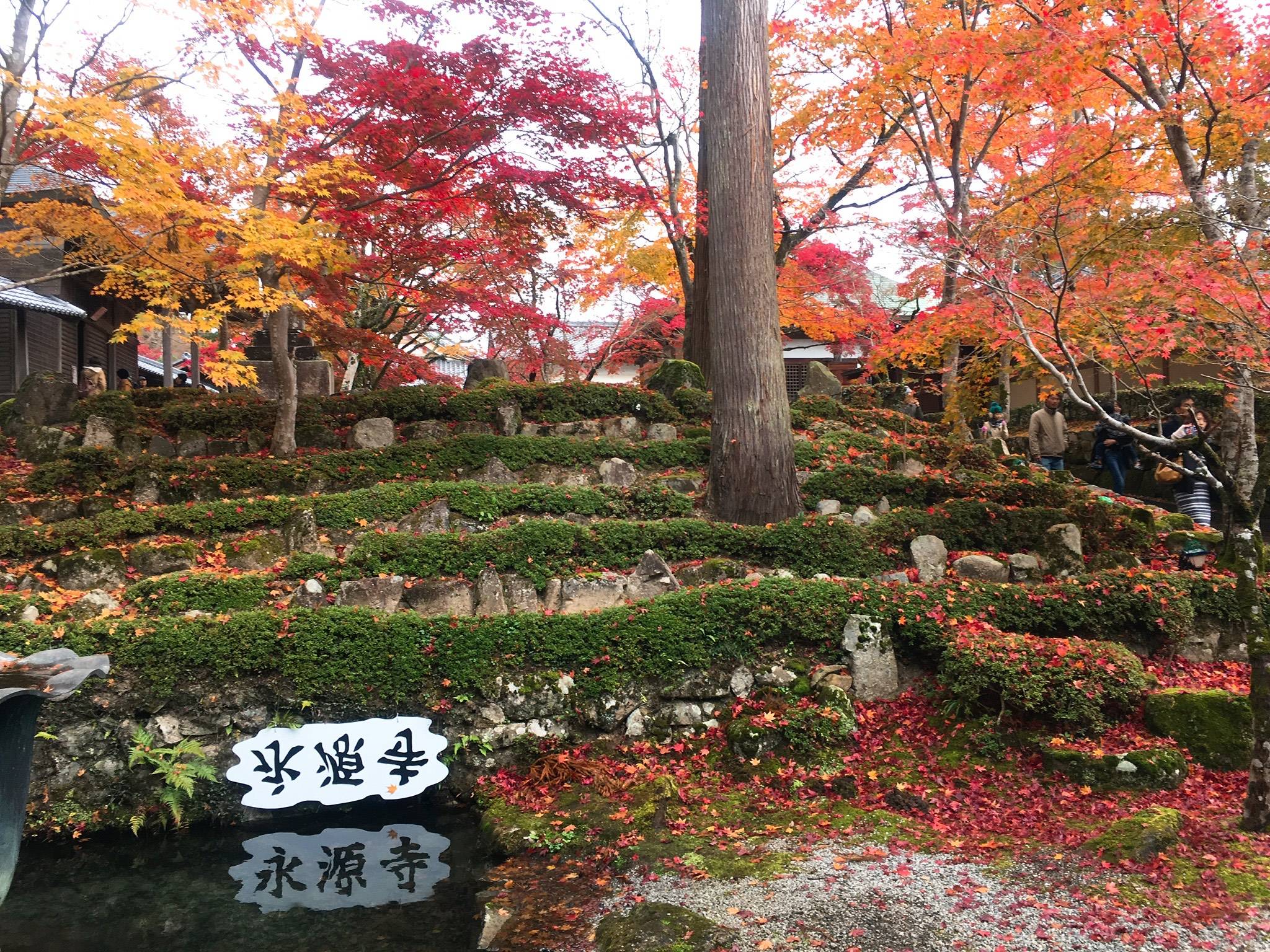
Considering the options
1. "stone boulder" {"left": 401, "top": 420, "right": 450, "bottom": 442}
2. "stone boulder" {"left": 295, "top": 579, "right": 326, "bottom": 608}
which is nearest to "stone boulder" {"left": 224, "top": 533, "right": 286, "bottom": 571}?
"stone boulder" {"left": 295, "top": 579, "right": 326, "bottom": 608}

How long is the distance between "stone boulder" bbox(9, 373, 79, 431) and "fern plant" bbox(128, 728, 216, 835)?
7.19m

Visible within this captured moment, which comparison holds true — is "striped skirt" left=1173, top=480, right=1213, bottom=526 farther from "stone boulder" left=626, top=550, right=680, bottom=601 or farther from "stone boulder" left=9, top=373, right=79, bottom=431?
"stone boulder" left=9, top=373, right=79, bottom=431

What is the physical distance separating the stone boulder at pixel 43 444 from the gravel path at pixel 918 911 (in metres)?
10.0

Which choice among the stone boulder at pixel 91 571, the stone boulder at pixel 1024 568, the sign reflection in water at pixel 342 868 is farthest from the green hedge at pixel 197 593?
the stone boulder at pixel 1024 568

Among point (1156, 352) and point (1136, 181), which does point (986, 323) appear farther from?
point (1136, 181)

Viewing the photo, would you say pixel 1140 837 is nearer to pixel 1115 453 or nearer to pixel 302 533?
pixel 302 533

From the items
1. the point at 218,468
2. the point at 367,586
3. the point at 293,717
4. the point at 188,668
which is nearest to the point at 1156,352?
the point at 367,586

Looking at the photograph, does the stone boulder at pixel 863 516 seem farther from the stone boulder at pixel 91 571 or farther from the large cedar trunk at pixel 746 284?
the stone boulder at pixel 91 571

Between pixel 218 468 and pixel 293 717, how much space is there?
15.3ft

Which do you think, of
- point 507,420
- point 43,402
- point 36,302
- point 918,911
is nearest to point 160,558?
point 507,420

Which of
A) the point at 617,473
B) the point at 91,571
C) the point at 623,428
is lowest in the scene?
the point at 91,571

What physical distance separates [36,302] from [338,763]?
1441cm

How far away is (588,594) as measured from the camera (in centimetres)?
809

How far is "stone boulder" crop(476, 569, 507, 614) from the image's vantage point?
8.02 metres
